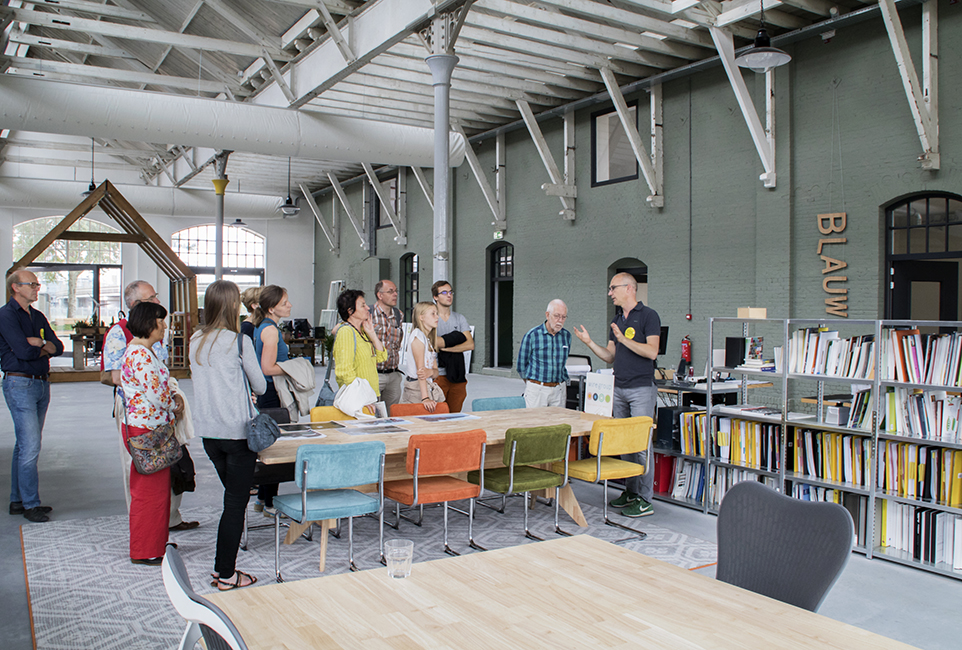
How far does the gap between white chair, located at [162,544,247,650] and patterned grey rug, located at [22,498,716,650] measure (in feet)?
5.86

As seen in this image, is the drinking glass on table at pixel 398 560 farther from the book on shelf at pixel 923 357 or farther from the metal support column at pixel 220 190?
the metal support column at pixel 220 190

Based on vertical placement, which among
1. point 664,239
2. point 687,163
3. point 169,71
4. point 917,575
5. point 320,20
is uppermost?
point 169,71

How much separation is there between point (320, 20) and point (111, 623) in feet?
26.0

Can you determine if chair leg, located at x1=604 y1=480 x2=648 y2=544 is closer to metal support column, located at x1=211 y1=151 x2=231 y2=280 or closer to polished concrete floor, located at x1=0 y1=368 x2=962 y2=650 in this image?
polished concrete floor, located at x1=0 y1=368 x2=962 y2=650

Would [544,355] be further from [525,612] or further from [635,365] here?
[525,612]

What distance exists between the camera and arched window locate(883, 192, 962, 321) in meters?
7.62

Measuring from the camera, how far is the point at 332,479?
3695mm

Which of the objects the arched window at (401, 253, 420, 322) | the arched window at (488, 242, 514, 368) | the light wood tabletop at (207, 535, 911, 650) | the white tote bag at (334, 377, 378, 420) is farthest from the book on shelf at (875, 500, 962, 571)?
the arched window at (401, 253, 420, 322)

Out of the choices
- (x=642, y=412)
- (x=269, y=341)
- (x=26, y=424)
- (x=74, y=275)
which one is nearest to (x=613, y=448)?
(x=642, y=412)

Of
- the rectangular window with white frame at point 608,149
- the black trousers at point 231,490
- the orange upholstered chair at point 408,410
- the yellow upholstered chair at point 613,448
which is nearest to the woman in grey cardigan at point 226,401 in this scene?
the black trousers at point 231,490

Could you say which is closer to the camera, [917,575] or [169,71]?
[917,575]

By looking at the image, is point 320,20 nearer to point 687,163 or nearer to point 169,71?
point 687,163

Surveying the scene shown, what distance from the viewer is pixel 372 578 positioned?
200 centimetres

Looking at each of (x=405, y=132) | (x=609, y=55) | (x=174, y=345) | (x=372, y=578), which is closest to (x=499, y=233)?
(x=405, y=132)
